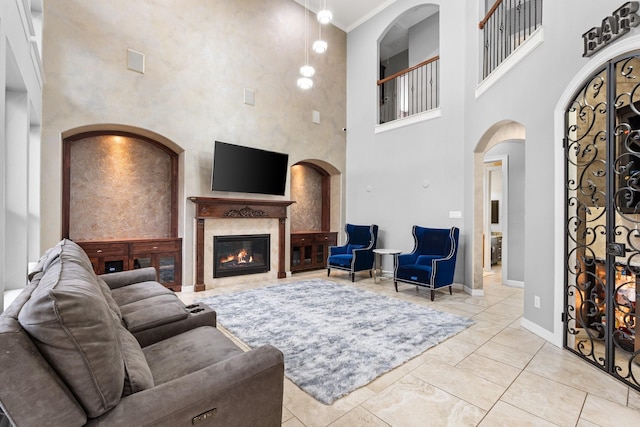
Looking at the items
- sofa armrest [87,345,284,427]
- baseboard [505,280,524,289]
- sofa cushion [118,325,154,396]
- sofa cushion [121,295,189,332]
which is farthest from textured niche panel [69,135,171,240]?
baseboard [505,280,524,289]

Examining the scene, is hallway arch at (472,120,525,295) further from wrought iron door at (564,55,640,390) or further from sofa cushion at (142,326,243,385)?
sofa cushion at (142,326,243,385)

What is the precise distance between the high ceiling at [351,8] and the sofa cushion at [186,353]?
7.02 m

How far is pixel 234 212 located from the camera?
553cm

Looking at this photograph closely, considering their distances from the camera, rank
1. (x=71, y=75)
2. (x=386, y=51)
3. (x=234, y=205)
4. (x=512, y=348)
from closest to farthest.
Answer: (x=512, y=348)
(x=71, y=75)
(x=234, y=205)
(x=386, y=51)

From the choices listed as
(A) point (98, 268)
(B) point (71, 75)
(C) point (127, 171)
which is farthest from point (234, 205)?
(B) point (71, 75)

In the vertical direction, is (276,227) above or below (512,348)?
above

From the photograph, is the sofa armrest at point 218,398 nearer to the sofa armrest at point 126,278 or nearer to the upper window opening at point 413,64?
the sofa armrest at point 126,278

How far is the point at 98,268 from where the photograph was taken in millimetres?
4469

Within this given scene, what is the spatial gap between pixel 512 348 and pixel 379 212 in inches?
155

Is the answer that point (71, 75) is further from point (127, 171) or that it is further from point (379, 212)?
point (379, 212)

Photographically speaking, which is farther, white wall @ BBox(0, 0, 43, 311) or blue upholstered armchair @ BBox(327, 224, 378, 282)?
blue upholstered armchair @ BBox(327, 224, 378, 282)

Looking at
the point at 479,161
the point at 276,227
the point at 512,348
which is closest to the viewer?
the point at 512,348

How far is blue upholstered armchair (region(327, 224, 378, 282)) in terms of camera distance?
5941 mm

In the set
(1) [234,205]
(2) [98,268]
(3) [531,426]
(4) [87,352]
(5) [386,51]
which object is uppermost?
(5) [386,51]
